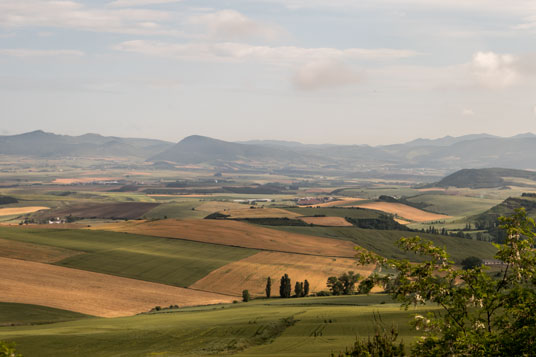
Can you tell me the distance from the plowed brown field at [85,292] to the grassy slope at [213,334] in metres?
14.0

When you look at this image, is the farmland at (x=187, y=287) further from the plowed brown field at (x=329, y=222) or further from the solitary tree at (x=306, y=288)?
the solitary tree at (x=306, y=288)

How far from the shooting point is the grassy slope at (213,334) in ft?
171

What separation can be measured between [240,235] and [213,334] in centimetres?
9658

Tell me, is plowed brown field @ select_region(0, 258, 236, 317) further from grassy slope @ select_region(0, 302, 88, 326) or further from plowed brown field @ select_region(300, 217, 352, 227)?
plowed brown field @ select_region(300, 217, 352, 227)

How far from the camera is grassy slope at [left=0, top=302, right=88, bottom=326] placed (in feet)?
243

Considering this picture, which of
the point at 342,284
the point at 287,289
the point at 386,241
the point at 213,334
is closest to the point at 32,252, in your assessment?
the point at 287,289

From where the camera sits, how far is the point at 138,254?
422 feet

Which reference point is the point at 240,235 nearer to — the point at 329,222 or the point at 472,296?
the point at 329,222

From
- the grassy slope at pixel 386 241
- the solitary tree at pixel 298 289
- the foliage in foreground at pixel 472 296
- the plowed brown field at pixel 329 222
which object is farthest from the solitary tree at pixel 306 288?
the plowed brown field at pixel 329 222

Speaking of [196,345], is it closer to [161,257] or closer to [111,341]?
[111,341]

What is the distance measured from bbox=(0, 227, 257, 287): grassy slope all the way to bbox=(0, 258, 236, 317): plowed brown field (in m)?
6.08

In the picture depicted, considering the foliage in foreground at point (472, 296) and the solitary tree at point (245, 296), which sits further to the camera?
the solitary tree at point (245, 296)

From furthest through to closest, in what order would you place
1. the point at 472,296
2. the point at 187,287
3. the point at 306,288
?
1. the point at 187,287
2. the point at 306,288
3. the point at 472,296

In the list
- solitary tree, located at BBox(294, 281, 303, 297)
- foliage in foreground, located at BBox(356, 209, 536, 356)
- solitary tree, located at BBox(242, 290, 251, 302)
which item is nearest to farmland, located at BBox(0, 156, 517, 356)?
solitary tree, located at BBox(242, 290, 251, 302)
